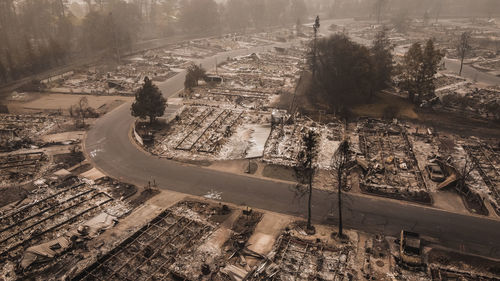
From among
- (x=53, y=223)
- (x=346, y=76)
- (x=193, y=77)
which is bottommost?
(x=53, y=223)

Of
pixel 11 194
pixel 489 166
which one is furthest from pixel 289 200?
pixel 11 194

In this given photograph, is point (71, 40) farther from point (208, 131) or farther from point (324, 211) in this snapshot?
point (324, 211)

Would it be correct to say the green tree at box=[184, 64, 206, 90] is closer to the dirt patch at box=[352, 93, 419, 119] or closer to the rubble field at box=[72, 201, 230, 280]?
the dirt patch at box=[352, 93, 419, 119]

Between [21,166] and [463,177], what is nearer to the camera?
[463,177]

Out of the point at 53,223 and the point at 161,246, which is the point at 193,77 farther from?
the point at 161,246

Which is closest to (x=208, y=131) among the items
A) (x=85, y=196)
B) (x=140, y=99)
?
(x=140, y=99)

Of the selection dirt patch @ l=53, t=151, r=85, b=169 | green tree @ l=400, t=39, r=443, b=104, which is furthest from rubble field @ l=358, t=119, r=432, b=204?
dirt patch @ l=53, t=151, r=85, b=169
